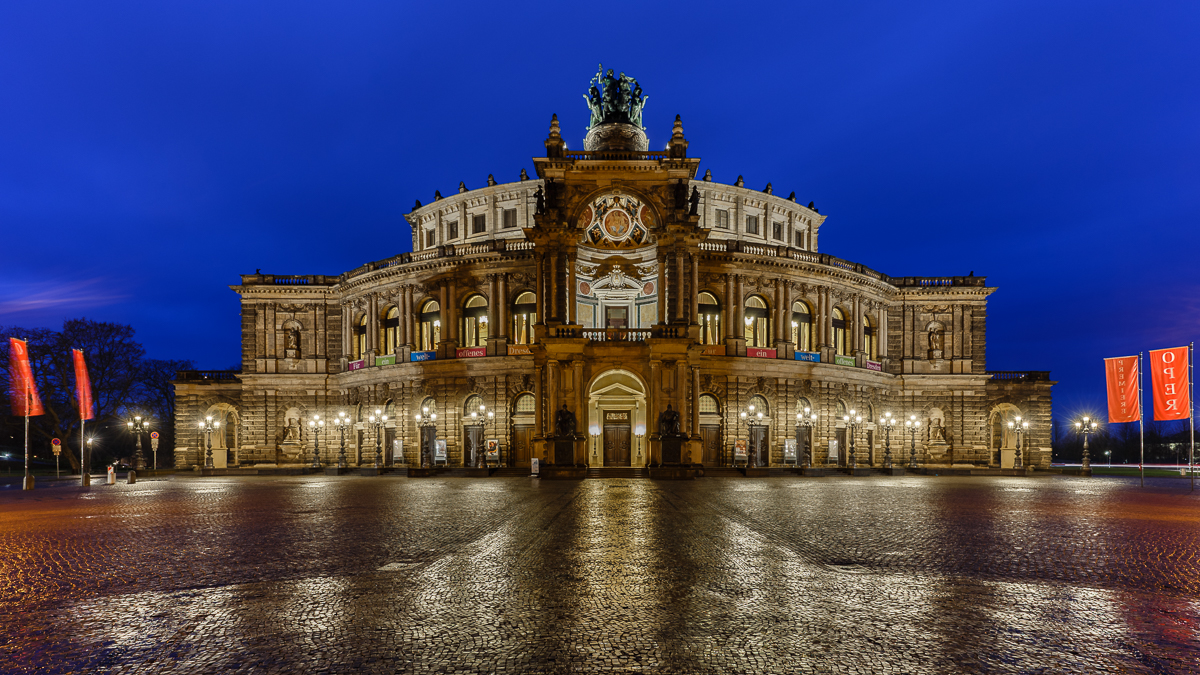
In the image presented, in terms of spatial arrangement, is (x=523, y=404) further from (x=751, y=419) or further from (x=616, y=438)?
(x=751, y=419)

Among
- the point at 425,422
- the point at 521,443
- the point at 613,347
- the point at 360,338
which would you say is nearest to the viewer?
the point at 613,347

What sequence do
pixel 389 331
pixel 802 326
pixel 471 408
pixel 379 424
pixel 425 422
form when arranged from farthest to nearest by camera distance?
pixel 389 331 → pixel 802 326 → pixel 379 424 → pixel 425 422 → pixel 471 408

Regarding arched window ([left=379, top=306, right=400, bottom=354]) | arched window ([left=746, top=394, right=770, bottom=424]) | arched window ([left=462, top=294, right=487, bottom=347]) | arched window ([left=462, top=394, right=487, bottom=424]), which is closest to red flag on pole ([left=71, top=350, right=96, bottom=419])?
arched window ([left=379, top=306, right=400, bottom=354])

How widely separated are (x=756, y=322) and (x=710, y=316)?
3.99 m

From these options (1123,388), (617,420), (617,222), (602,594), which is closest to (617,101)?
(617,222)

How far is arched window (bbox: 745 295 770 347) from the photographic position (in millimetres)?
52219

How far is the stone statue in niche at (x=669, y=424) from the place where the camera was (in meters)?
41.6

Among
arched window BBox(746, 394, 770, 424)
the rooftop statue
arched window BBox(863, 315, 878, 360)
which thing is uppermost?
the rooftop statue

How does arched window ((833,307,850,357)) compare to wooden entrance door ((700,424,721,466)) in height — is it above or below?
above

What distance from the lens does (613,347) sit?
44000mm

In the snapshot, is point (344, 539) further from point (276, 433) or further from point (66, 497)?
point (276, 433)

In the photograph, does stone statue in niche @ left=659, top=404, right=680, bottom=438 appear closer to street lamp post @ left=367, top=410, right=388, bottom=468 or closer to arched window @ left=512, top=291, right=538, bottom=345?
arched window @ left=512, top=291, right=538, bottom=345

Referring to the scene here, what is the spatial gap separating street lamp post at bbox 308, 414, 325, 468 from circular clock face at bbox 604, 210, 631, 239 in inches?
1064

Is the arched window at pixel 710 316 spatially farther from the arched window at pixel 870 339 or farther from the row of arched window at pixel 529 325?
the arched window at pixel 870 339
